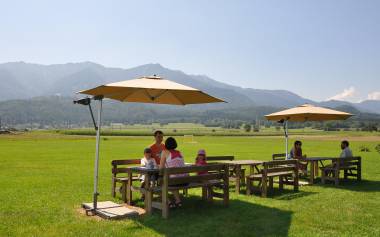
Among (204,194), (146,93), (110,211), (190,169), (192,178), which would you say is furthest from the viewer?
(146,93)

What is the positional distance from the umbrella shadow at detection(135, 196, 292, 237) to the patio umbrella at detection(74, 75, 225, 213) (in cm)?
203

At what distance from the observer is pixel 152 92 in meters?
11.5

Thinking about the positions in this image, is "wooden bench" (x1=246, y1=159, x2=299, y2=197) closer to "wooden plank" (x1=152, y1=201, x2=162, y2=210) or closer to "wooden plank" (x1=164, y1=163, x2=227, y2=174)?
"wooden plank" (x1=164, y1=163, x2=227, y2=174)

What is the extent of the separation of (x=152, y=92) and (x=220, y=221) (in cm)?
464

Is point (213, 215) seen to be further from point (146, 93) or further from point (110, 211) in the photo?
point (146, 93)

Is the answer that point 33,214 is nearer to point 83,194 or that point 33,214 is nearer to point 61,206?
point 61,206

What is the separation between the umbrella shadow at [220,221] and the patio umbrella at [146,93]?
6.65 ft

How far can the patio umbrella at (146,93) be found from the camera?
29.6 feet

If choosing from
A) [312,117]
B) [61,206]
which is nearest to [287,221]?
[61,206]

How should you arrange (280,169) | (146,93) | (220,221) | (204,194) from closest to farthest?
(220,221)
(204,194)
(146,93)
(280,169)

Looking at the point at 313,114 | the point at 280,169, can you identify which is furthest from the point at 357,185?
the point at 280,169

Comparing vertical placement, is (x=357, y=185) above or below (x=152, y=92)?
below

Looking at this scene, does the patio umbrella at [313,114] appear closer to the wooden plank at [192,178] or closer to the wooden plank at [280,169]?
the wooden plank at [280,169]

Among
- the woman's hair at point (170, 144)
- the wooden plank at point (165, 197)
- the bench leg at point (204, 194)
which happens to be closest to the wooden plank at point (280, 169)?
the bench leg at point (204, 194)
